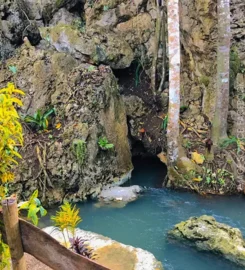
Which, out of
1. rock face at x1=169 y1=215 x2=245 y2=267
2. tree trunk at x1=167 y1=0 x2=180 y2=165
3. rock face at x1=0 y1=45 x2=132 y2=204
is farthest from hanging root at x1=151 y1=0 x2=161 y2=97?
rock face at x1=169 y1=215 x2=245 y2=267

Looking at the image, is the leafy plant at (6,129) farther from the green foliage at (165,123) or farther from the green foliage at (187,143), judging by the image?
the green foliage at (165,123)

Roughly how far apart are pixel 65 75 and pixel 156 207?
153 inches

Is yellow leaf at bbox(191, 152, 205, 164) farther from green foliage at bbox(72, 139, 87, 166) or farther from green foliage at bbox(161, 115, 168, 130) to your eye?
green foliage at bbox(72, 139, 87, 166)

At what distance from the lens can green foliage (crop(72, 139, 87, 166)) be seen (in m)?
7.38

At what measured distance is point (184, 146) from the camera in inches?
322

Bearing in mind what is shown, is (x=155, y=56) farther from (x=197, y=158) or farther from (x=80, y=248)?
(x=80, y=248)

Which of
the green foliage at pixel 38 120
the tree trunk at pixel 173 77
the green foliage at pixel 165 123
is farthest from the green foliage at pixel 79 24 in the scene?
the green foliage at pixel 165 123

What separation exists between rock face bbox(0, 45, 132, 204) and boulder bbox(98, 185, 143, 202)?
21 cm

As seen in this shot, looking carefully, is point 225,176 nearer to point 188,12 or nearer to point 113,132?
point 113,132

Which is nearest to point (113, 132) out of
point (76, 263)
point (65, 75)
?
point (65, 75)

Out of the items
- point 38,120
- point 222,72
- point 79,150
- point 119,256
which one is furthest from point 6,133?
point 222,72

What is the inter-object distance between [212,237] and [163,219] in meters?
1.38

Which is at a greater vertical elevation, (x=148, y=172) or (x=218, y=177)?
(x=218, y=177)

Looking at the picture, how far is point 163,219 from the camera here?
21.8 ft
